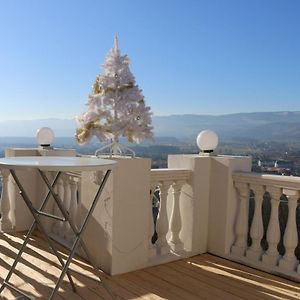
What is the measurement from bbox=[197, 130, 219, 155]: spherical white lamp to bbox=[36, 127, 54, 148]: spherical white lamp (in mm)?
2166

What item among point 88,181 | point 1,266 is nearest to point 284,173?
point 88,181

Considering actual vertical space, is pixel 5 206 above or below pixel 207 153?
below

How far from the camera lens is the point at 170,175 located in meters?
3.29

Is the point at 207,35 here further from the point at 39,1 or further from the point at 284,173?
the point at 284,173

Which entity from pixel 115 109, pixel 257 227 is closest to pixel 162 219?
pixel 257 227

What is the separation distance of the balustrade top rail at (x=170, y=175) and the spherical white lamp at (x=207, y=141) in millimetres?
344

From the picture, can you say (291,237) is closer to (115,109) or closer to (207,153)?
(207,153)

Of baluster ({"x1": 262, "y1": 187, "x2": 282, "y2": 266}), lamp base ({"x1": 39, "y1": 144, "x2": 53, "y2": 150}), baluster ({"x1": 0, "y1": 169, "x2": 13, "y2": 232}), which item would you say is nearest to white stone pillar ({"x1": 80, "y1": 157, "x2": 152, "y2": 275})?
baluster ({"x1": 262, "y1": 187, "x2": 282, "y2": 266})

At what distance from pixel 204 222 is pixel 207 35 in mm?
6360

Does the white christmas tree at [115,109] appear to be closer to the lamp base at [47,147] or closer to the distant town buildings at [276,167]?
the distant town buildings at [276,167]

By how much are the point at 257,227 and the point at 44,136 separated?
3020 mm

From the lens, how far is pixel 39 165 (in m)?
1.69

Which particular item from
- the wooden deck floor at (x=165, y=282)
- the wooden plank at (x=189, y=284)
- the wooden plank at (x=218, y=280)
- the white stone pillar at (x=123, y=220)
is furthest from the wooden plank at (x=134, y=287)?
the wooden plank at (x=218, y=280)

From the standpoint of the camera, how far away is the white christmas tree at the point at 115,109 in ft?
9.61
